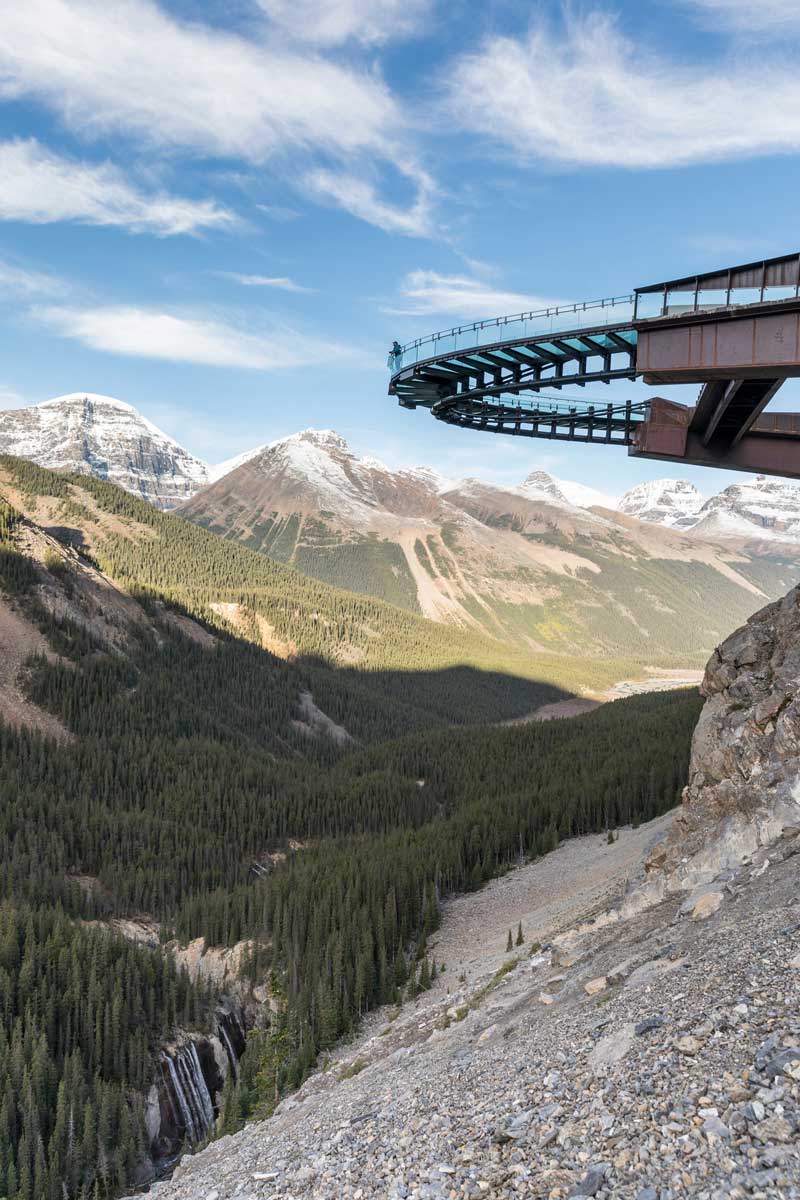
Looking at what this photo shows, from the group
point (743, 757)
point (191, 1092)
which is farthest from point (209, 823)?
point (743, 757)

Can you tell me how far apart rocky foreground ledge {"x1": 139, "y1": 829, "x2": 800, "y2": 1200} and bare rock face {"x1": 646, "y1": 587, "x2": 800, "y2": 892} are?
4.19ft

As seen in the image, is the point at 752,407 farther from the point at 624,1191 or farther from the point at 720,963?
the point at 624,1191

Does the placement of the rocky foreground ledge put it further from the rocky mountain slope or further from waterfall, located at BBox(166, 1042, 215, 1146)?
waterfall, located at BBox(166, 1042, 215, 1146)

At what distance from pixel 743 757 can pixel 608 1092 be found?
54.1 feet

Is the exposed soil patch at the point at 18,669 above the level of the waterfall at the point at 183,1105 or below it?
above

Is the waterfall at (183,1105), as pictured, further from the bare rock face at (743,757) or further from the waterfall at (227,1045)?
the bare rock face at (743,757)

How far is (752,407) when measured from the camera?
2447 centimetres

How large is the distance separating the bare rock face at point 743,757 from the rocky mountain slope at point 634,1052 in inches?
3.1

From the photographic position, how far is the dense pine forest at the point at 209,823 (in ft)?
121

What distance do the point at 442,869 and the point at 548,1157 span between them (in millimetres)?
45796

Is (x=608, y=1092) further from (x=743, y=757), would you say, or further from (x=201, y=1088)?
(x=201, y=1088)

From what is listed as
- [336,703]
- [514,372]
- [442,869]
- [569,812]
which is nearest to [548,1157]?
[514,372]

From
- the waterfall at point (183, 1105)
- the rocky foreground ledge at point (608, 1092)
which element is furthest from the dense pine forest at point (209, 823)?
the rocky foreground ledge at point (608, 1092)

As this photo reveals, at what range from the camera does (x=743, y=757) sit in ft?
84.1
